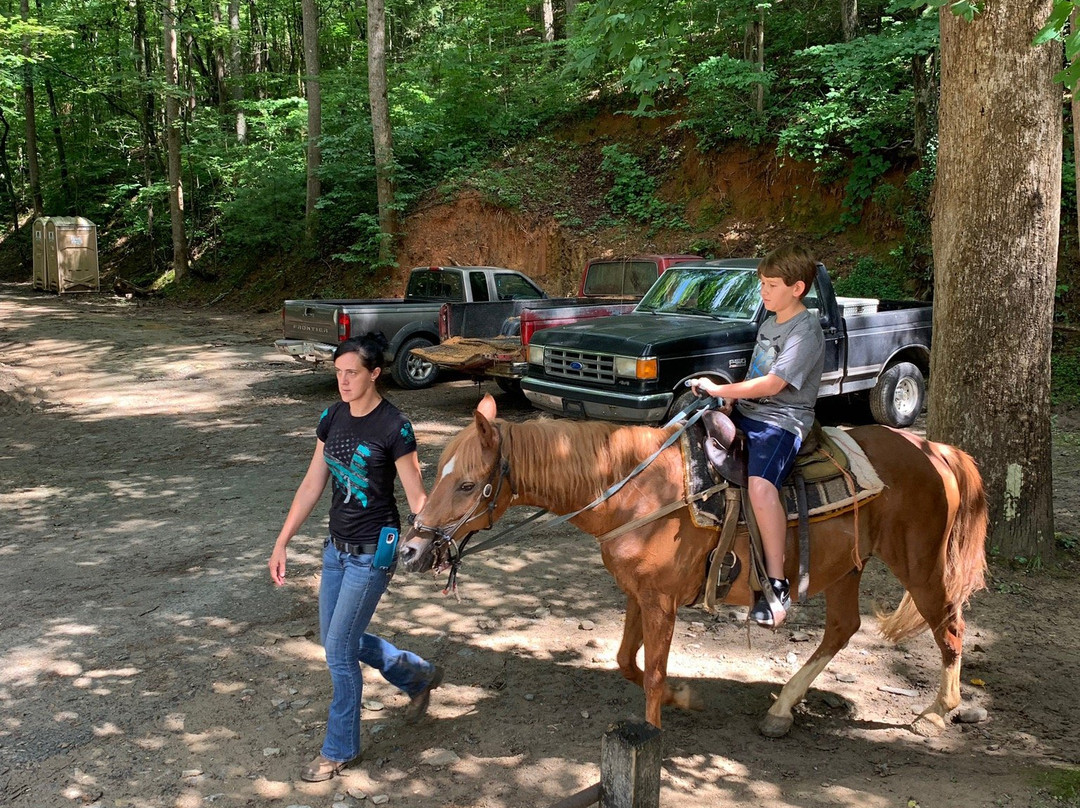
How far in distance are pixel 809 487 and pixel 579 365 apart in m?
5.12

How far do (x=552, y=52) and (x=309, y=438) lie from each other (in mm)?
18401

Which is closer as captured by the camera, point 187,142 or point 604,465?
point 604,465

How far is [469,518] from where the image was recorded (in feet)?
10.9

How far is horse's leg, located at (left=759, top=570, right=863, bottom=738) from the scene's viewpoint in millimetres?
4113

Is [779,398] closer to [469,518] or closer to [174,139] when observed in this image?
[469,518]

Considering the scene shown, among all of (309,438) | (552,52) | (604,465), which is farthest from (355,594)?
(552,52)

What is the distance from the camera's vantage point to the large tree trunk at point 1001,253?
543 cm

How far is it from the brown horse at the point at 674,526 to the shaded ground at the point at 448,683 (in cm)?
33

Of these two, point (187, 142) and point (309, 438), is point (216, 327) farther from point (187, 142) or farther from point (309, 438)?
point (187, 142)

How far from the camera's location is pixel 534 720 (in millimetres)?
4168

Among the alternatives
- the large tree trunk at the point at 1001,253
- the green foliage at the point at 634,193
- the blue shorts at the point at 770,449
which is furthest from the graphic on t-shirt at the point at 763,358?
the green foliage at the point at 634,193

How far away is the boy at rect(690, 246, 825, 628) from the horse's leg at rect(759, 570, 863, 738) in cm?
62

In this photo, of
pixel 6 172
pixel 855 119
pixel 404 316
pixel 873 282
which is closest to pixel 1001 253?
pixel 404 316

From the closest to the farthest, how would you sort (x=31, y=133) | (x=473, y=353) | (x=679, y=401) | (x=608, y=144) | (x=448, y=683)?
(x=448, y=683), (x=679, y=401), (x=473, y=353), (x=608, y=144), (x=31, y=133)
